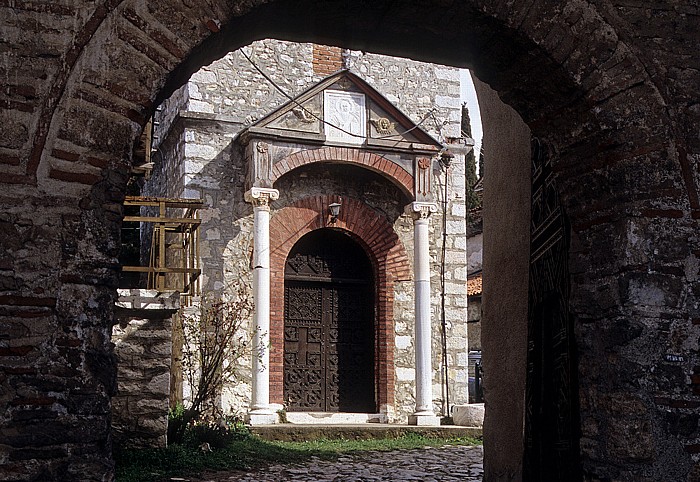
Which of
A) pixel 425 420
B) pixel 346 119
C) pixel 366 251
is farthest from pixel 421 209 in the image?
pixel 425 420

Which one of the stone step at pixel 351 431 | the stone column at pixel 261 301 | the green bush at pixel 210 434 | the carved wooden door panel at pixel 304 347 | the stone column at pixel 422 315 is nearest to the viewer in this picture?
the green bush at pixel 210 434

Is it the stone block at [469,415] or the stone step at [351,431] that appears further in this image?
the stone block at [469,415]

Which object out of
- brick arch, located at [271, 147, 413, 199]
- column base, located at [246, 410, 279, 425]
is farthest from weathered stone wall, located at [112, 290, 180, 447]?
brick arch, located at [271, 147, 413, 199]

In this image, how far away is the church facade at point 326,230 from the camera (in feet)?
36.4

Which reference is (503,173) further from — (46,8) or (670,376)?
(46,8)

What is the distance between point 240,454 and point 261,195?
4034 mm

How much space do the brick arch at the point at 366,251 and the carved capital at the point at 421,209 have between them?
47 cm

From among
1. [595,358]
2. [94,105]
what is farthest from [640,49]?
[94,105]

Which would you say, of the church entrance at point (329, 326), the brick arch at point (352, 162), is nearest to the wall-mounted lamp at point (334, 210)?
the church entrance at point (329, 326)

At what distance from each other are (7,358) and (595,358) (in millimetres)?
2405

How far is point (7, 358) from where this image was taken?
281cm

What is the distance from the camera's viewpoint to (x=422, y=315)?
1153 cm

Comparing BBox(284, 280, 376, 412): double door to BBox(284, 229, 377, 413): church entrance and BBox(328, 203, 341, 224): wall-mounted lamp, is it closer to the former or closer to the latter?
BBox(284, 229, 377, 413): church entrance

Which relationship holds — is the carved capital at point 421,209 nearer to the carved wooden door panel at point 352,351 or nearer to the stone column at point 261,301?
the carved wooden door panel at point 352,351
